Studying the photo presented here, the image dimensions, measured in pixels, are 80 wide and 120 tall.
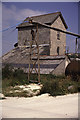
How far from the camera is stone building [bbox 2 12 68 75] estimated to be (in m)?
15.6

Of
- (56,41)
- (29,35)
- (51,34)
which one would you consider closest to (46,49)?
(51,34)

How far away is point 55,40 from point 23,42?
5.27 meters

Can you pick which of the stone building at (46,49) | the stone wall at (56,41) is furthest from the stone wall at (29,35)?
the stone wall at (56,41)

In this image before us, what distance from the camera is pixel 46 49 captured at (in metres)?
20.6

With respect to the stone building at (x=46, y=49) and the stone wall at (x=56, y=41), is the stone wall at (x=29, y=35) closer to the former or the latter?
the stone building at (x=46, y=49)

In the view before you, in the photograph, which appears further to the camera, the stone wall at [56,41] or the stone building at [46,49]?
the stone wall at [56,41]

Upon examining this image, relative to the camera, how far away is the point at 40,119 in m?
4.65

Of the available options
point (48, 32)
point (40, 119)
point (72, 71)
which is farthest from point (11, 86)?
point (48, 32)

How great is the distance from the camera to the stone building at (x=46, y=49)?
51.2 ft

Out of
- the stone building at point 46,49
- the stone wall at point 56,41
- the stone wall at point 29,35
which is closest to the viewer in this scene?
the stone building at point 46,49

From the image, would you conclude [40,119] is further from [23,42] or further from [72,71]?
[23,42]

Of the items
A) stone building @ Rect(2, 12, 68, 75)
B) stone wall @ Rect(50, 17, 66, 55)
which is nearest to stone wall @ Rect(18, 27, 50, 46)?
stone building @ Rect(2, 12, 68, 75)

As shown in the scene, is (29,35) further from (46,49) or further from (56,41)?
(46,49)

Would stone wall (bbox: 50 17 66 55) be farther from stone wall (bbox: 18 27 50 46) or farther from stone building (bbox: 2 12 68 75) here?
stone wall (bbox: 18 27 50 46)
